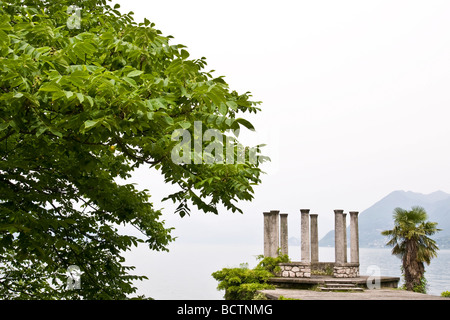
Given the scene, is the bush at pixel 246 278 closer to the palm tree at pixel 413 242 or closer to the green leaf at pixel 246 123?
the palm tree at pixel 413 242

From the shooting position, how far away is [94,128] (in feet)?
13.2

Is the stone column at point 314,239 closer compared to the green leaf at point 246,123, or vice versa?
the green leaf at point 246,123

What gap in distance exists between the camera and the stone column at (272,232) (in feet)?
71.2

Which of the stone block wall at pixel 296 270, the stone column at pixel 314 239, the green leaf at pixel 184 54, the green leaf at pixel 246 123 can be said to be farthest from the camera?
the stone column at pixel 314 239

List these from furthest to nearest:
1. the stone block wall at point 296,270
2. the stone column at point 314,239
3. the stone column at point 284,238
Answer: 1. the stone column at point 314,239
2. the stone column at point 284,238
3. the stone block wall at point 296,270

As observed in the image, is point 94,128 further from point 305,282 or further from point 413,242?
point 413,242

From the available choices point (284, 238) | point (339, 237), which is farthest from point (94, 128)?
point (339, 237)

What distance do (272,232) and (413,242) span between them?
1236 cm

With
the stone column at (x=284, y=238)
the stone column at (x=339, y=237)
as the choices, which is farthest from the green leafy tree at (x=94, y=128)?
the stone column at (x=339, y=237)

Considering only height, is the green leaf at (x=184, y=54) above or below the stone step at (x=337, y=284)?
above

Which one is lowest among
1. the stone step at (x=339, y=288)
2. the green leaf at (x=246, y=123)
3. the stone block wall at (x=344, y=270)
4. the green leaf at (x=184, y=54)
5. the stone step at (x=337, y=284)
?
A: the stone step at (x=339, y=288)

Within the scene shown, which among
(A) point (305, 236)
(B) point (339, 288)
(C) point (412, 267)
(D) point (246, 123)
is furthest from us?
(C) point (412, 267)

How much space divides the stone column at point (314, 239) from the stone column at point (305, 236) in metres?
1.77
